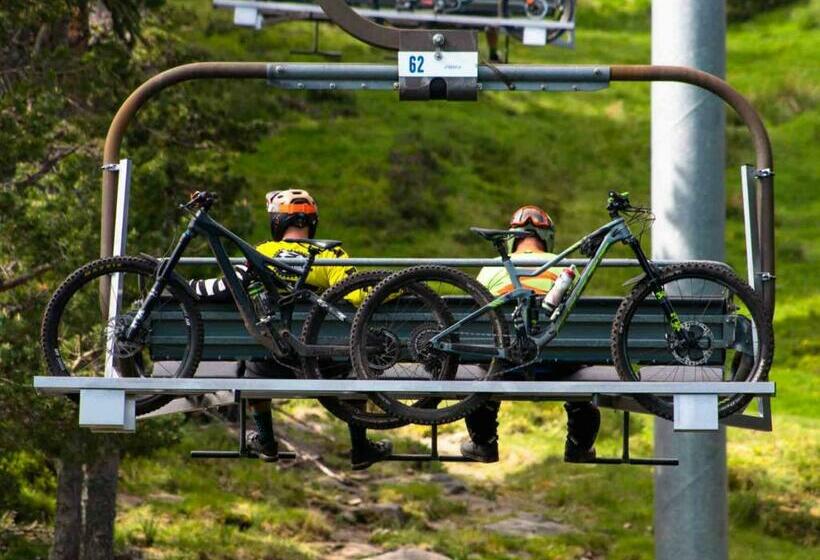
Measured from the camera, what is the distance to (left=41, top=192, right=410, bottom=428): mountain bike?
35.4 ft

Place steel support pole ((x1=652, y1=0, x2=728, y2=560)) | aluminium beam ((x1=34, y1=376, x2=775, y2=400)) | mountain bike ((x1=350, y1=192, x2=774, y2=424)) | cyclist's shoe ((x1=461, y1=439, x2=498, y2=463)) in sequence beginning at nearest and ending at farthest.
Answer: aluminium beam ((x1=34, y1=376, x2=775, y2=400)), mountain bike ((x1=350, y1=192, x2=774, y2=424)), cyclist's shoe ((x1=461, y1=439, x2=498, y2=463)), steel support pole ((x1=652, y1=0, x2=728, y2=560))

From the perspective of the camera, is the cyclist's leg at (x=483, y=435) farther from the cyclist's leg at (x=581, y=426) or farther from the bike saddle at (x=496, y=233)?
Answer: the bike saddle at (x=496, y=233)

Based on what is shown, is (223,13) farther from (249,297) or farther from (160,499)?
(249,297)

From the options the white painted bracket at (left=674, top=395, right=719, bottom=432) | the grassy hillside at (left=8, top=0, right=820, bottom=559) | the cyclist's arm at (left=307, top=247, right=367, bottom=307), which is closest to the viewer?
the white painted bracket at (left=674, top=395, right=719, bottom=432)

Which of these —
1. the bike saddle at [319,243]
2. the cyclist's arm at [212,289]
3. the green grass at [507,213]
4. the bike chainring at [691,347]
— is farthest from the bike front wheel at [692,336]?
the green grass at [507,213]

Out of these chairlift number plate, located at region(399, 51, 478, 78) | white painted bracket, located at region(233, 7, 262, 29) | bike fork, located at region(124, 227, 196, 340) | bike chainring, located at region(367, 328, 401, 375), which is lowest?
bike chainring, located at region(367, 328, 401, 375)

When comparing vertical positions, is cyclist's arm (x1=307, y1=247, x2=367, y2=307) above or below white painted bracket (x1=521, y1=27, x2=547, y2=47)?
below

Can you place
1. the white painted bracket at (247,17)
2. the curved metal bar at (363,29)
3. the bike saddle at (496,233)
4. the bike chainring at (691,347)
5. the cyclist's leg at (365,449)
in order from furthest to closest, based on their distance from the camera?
the white painted bracket at (247,17) → the cyclist's leg at (365,449) → the curved metal bar at (363,29) → the bike chainring at (691,347) → the bike saddle at (496,233)

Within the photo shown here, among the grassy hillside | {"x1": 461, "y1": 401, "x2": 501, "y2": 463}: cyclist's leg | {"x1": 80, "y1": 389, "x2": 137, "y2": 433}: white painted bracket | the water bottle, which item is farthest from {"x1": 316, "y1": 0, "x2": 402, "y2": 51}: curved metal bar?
the grassy hillside

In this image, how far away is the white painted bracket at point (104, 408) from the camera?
1018 cm

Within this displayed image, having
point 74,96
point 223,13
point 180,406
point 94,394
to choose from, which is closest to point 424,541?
point 74,96

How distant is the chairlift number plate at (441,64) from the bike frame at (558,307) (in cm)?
120

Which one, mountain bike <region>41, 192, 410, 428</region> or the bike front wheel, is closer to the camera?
the bike front wheel

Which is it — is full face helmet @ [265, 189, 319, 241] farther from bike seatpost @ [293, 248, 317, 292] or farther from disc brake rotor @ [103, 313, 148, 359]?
disc brake rotor @ [103, 313, 148, 359]
